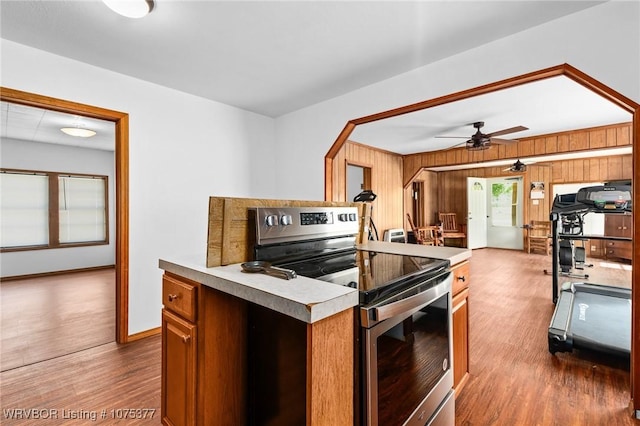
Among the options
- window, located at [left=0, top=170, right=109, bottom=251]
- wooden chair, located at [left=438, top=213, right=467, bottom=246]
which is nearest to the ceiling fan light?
window, located at [left=0, top=170, right=109, bottom=251]

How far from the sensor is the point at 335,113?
10.7 feet

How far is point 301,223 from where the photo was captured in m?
1.54

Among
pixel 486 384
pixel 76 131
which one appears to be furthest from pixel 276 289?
pixel 76 131

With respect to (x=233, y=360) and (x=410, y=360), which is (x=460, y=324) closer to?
(x=410, y=360)

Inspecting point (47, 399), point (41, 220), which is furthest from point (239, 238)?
point (41, 220)

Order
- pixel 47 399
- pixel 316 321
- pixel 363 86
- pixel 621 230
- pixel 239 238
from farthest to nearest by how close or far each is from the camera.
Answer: pixel 621 230
pixel 363 86
pixel 47 399
pixel 239 238
pixel 316 321

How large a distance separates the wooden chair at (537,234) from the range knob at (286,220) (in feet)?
25.7

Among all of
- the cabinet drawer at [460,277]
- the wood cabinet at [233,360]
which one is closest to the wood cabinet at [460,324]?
the cabinet drawer at [460,277]

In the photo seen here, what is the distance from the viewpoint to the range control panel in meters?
1.36

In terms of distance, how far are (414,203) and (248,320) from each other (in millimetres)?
7637

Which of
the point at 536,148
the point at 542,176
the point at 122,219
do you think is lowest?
the point at 122,219

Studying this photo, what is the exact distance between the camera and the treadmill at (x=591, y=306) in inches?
90.7

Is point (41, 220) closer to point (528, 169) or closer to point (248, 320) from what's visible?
point (248, 320)

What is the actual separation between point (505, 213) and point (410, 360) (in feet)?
29.0
